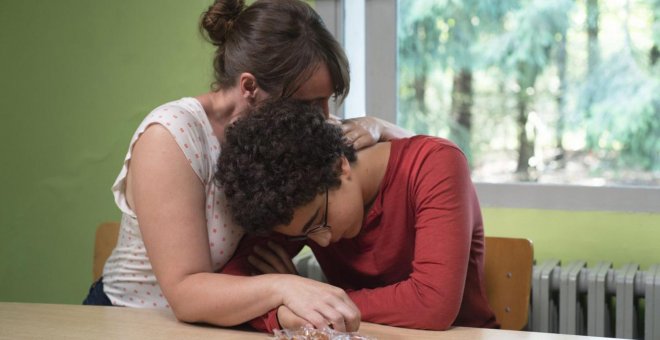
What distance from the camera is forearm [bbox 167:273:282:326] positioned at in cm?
149

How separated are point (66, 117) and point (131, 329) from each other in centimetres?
182

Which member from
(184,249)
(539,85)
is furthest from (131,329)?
(539,85)

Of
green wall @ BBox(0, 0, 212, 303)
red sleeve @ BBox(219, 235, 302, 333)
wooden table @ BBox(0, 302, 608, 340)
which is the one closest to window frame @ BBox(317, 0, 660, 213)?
green wall @ BBox(0, 0, 212, 303)

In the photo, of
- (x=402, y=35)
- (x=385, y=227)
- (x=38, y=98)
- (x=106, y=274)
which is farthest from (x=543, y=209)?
(x=38, y=98)

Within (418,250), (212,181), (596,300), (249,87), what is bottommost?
(596,300)

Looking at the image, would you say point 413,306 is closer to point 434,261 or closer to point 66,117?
point 434,261

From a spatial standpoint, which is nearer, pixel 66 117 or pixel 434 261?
pixel 434 261

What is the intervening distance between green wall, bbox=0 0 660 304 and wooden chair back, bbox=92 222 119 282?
82 centimetres

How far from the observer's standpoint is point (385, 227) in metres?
1.76

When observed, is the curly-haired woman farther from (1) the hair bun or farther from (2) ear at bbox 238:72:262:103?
(1) the hair bun

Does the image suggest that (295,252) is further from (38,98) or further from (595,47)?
(38,98)

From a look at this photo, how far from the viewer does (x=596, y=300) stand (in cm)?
241

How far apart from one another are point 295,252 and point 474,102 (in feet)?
3.81

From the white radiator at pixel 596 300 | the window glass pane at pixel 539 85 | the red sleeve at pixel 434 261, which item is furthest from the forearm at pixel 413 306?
the window glass pane at pixel 539 85
